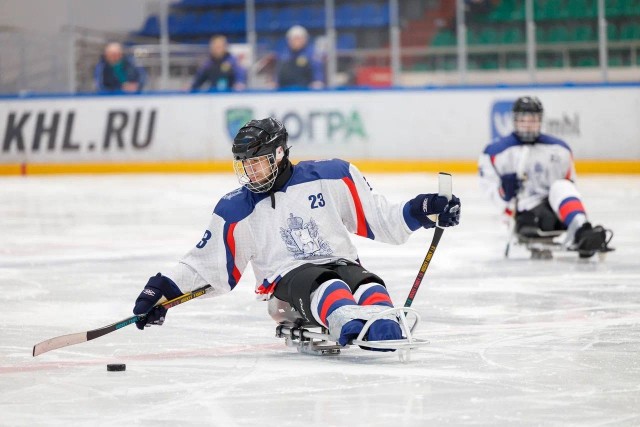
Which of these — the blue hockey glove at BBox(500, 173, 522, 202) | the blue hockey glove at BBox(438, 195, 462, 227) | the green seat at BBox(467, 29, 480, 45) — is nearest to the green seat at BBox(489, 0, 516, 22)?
the green seat at BBox(467, 29, 480, 45)

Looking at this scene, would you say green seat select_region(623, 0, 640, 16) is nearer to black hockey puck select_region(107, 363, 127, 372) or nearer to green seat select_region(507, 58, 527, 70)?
→ green seat select_region(507, 58, 527, 70)

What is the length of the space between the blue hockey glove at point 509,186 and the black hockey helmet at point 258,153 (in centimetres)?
333

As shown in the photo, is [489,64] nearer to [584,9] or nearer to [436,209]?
[584,9]

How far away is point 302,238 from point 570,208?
3103mm

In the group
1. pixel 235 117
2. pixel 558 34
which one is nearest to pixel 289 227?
pixel 558 34

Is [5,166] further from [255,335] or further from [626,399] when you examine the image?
[626,399]

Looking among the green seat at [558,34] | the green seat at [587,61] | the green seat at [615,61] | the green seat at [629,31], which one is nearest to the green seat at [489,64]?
the green seat at [558,34]

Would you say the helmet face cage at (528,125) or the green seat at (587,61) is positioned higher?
the green seat at (587,61)

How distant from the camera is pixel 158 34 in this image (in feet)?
44.9

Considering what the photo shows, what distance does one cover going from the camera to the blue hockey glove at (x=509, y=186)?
24.2 feet

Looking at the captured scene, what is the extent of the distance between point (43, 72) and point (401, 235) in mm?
10472

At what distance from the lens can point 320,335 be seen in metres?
4.11

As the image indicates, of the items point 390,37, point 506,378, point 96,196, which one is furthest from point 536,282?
point 390,37

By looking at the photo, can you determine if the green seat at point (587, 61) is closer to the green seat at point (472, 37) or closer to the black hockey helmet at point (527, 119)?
the green seat at point (472, 37)
